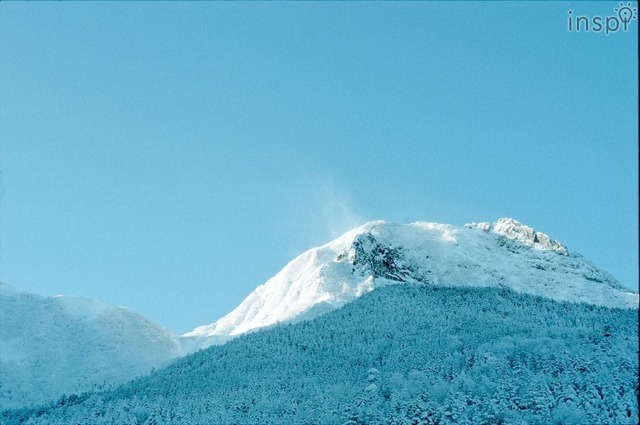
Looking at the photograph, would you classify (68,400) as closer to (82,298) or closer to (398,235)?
(82,298)

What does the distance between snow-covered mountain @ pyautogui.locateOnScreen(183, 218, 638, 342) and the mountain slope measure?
77.3 feet

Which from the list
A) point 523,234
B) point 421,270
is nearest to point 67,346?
point 421,270

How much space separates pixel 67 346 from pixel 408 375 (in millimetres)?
54857

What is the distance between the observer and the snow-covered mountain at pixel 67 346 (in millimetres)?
77000

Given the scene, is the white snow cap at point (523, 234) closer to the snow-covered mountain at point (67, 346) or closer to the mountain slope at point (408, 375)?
the mountain slope at point (408, 375)

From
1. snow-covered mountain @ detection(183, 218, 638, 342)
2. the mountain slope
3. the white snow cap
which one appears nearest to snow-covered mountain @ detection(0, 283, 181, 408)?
the mountain slope

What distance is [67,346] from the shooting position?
291 ft

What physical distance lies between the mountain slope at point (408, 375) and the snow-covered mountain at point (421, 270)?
23570mm

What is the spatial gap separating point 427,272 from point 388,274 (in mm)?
12318

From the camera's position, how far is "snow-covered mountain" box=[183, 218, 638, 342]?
11100 centimetres

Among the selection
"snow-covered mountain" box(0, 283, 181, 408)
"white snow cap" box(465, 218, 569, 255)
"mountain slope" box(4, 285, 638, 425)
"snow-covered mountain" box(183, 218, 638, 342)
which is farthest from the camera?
"white snow cap" box(465, 218, 569, 255)

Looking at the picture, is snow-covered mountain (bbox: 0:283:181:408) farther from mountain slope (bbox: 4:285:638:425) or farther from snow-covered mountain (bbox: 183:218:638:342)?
snow-covered mountain (bbox: 183:218:638:342)

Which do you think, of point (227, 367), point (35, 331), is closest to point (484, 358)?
point (227, 367)

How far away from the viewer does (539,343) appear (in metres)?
53.9
